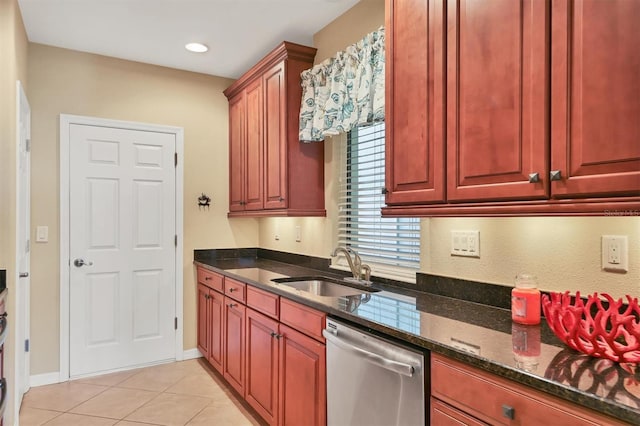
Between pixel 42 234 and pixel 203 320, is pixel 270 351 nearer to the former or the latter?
pixel 203 320

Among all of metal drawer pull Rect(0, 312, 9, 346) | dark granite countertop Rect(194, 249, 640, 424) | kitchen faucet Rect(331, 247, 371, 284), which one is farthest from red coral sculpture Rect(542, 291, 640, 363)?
metal drawer pull Rect(0, 312, 9, 346)

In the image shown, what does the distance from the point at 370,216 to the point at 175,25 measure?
192cm

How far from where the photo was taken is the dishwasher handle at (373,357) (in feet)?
4.80

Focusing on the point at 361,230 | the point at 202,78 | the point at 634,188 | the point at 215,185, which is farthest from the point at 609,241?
the point at 202,78

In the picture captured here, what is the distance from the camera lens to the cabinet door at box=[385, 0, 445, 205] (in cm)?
168

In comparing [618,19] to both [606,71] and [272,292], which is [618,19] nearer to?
[606,71]

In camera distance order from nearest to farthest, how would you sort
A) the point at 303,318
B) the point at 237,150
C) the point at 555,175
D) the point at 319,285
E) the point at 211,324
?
the point at 555,175
the point at 303,318
the point at 319,285
the point at 211,324
the point at 237,150

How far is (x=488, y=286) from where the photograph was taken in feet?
6.09

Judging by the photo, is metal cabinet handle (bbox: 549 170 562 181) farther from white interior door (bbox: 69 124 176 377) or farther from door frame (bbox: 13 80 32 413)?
white interior door (bbox: 69 124 176 377)

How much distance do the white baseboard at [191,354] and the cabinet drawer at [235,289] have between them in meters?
1.09

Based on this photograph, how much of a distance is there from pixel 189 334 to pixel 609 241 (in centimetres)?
344

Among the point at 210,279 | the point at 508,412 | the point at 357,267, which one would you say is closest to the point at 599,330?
the point at 508,412

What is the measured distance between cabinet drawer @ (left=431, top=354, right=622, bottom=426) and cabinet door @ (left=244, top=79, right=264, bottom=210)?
2250 millimetres

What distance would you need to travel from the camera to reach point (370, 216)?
272 cm
